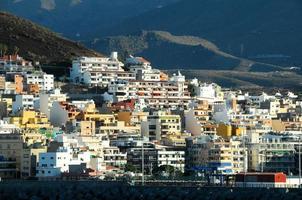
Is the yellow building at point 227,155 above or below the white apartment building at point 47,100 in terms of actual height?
below

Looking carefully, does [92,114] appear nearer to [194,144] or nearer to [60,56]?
[194,144]

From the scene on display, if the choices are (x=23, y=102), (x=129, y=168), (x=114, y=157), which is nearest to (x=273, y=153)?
(x=114, y=157)

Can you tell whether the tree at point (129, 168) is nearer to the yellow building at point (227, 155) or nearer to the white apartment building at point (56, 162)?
the white apartment building at point (56, 162)

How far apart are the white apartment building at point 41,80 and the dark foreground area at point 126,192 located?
42.6 metres

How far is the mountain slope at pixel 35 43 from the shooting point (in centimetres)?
13038

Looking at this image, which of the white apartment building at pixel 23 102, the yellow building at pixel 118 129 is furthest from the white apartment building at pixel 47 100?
the yellow building at pixel 118 129

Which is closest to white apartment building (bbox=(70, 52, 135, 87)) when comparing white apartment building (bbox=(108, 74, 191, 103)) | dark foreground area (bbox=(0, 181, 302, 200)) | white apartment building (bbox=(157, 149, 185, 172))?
white apartment building (bbox=(108, 74, 191, 103))

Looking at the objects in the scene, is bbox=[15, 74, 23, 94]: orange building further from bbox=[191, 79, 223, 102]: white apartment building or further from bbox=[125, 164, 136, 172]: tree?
bbox=[125, 164, 136, 172]: tree

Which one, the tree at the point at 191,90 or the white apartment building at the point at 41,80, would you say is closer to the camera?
the white apartment building at the point at 41,80

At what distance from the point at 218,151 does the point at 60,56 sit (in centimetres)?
3910

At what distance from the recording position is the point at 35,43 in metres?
134

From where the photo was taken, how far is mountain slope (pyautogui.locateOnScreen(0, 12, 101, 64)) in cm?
13038

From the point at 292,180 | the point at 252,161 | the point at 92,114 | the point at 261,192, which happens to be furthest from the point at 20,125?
the point at 261,192

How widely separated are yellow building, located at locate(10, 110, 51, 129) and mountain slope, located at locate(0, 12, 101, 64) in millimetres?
25290
